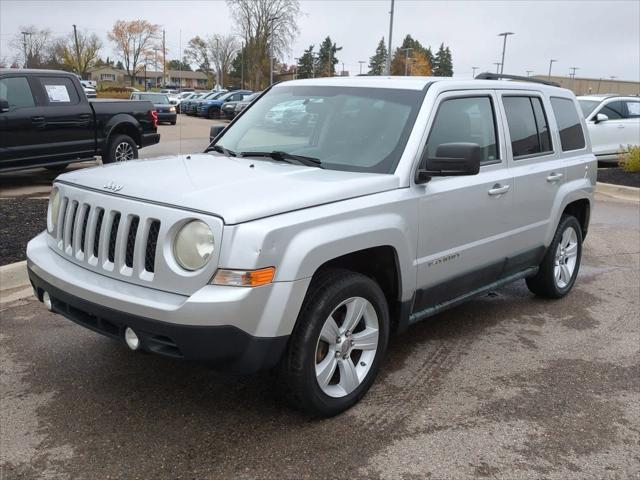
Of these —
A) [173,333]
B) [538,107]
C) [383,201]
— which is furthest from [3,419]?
[538,107]

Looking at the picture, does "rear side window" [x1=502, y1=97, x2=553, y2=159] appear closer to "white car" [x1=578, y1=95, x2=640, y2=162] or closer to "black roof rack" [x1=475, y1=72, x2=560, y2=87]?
"black roof rack" [x1=475, y1=72, x2=560, y2=87]

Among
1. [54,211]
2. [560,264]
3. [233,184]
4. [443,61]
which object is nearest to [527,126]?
[560,264]

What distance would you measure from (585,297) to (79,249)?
460 cm

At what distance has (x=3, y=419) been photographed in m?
3.48

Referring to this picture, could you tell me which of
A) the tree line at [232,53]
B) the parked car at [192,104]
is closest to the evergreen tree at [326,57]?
the tree line at [232,53]

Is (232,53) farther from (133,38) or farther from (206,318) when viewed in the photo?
(206,318)

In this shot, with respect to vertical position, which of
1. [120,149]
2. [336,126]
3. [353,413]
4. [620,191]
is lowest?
[353,413]

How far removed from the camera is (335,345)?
3.53 m

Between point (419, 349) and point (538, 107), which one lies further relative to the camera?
point (538, 107)

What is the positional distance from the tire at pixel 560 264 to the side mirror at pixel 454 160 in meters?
2.16

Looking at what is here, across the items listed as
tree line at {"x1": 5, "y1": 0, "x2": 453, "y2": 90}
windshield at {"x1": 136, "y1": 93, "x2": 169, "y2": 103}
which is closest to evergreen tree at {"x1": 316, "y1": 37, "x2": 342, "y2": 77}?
tree line at {"x1": 5, "y1": 0, "x2": 453, "y2": 90}

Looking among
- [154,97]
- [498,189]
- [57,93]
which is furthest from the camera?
[154,97]

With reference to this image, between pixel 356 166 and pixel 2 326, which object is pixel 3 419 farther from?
pixel 356 166

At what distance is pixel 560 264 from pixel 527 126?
146 centimetres
